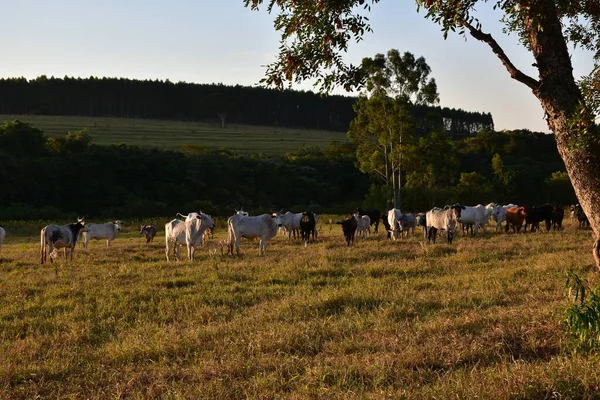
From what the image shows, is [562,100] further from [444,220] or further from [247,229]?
[444,220]

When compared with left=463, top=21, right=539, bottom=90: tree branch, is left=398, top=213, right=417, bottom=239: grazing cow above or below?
below

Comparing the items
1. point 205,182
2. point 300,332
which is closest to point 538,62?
point 300,332

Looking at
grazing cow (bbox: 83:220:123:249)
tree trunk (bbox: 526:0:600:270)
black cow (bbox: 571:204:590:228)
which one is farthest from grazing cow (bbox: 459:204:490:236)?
tree trunk (bbox: 526:0:600:270)

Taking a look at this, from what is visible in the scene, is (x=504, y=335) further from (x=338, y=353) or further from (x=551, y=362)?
(x=338, y=353)

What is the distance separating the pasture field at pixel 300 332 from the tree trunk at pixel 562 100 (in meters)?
1.91

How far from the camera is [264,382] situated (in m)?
5.91

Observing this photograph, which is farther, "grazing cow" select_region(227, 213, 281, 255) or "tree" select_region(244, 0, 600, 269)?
"grazing cow" select_region(227, 213, 281, 255)

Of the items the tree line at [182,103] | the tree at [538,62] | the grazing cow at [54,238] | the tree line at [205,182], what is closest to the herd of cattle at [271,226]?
the grazing cow at [54,238]

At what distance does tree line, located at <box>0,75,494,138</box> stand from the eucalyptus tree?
74933 mm

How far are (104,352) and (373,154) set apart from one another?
3450 cm

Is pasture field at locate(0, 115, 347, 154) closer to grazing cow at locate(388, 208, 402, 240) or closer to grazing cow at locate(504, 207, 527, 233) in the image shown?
grazing cow at locate(388, 208, 402, 240)

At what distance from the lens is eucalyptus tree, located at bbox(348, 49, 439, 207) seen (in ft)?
128

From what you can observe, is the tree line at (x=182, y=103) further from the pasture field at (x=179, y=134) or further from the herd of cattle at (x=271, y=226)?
the herd of cattle at (x=271, y=226)

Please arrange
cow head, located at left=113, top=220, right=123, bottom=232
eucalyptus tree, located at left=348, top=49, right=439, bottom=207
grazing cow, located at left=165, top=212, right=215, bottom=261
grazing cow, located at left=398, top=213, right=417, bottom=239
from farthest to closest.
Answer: eucalyptus tree, located at left=348, top=49, right=439, bottom=207, grazing cow, located at left=398, top=213, right=417, bottom=239, cow head, located at left=113, top=220, right=123, bottom=232, grazing cow, located at left=165, top=212, right=215, bottom=261
